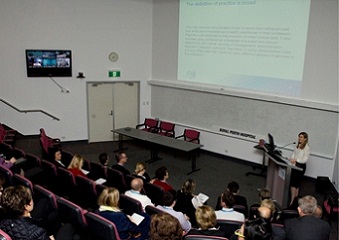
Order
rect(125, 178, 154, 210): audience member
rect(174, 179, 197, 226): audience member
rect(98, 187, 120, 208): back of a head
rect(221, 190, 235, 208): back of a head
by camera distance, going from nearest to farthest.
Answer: rect(98, 187, 120, 208): back of a head, rect(221, 190, 235, 208): back of a head, rect(125, 178, 154, 210): audience member, rect(174, 179, 197, 226): audience member

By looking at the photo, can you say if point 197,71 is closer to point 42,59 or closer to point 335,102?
point 335,102

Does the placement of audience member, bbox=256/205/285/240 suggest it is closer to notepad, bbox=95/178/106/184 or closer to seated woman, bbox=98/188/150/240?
seated woman, bbox=98/188/150/240

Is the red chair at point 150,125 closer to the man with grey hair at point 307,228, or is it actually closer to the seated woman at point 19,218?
the man with grey hair at point 307,228

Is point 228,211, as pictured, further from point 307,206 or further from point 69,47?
point 69,47

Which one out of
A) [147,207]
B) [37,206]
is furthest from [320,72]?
[37,206]

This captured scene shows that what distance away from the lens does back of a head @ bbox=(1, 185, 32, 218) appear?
120 inches

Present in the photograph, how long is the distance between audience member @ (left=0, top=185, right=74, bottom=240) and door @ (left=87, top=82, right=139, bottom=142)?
7135mm

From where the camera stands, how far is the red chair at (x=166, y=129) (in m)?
9.80

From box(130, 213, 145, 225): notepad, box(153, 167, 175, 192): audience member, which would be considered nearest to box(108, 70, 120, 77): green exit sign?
box(153, 167, 175, 192): audience member

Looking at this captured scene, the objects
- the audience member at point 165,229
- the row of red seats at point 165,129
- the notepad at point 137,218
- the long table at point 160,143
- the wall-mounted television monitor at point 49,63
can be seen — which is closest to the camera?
the audience member at point 165,229

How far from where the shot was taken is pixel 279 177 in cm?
617

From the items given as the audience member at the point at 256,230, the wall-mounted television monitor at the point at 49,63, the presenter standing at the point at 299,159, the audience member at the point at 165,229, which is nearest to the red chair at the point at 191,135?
the presenter standing at the point at 299,159

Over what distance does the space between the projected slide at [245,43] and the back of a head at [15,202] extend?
6225 millimetres

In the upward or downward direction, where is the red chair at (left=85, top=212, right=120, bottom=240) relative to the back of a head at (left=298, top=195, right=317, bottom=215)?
downward
